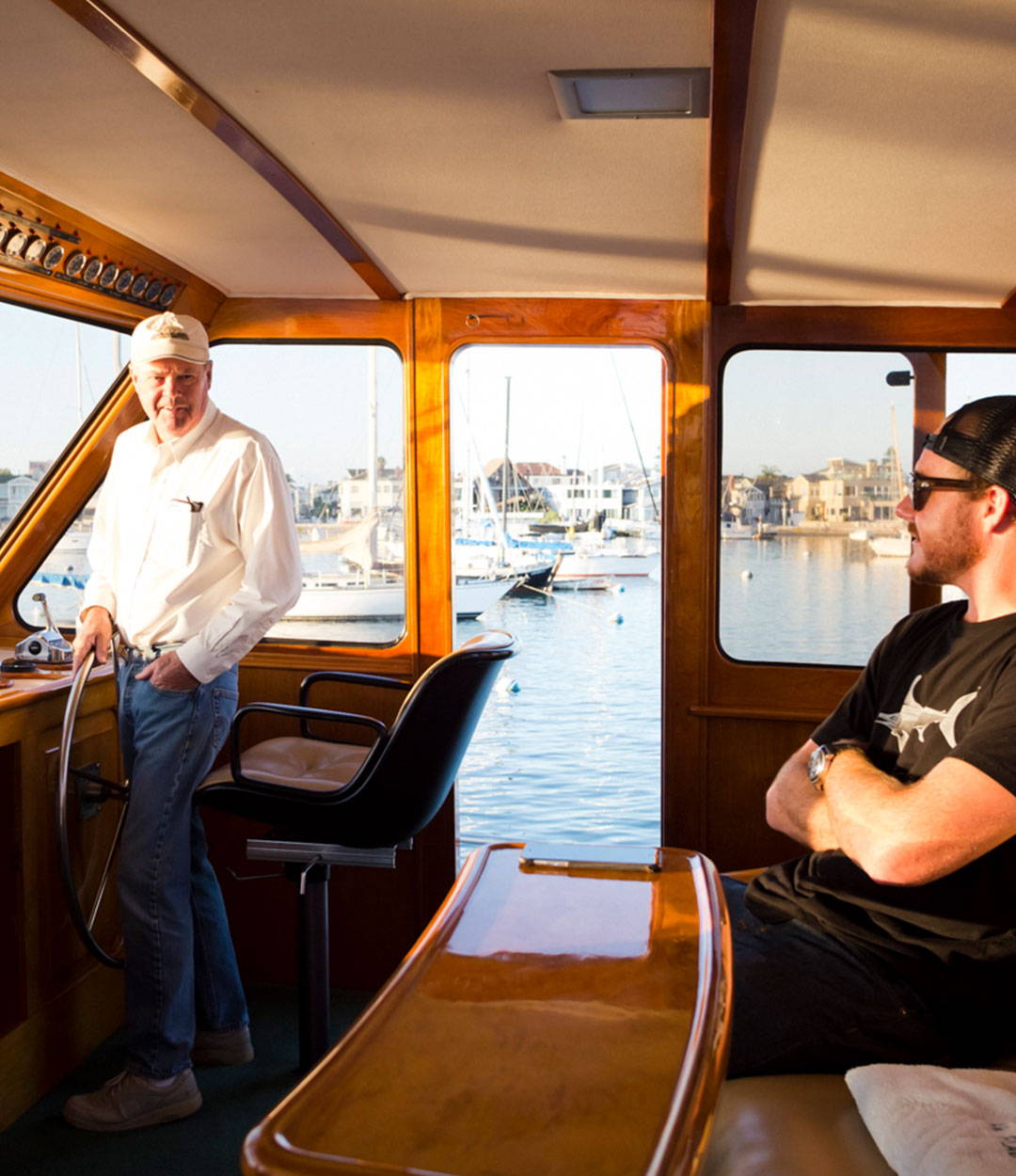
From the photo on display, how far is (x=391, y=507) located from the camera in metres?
3.98

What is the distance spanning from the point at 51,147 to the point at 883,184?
1.75 meters

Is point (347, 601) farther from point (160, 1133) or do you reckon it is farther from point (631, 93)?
point (631, 93)

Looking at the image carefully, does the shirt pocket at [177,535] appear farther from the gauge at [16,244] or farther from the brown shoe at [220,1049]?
the brown shoe at [220,1049]

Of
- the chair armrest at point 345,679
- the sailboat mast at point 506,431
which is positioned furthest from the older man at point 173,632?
the sailboat mast at point 506,431

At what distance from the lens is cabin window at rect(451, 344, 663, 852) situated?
34.2 feet

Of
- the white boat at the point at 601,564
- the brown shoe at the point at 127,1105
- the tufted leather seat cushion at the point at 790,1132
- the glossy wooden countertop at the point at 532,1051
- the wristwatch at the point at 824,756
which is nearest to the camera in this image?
the glossy wooden countertop at the point at 532,1051

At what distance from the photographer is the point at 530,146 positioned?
97.6 inches

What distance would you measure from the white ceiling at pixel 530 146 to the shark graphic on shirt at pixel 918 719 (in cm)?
103

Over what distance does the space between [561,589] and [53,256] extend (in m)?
30.0

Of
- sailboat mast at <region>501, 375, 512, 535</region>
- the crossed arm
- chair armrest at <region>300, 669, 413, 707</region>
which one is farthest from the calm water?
sailboat mast at <region>501, 375, 512, 535</region>

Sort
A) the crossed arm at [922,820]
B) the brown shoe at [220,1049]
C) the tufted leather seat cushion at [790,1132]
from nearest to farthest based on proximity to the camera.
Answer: the tufted leather seat cushion at [790,1132]
the crossed arm at [922,820]
the brown shoe at [220,1049]

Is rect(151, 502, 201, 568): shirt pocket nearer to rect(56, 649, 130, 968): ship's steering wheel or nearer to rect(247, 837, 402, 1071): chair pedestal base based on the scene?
rect(56, 649, 130, 968): ship's steering wheel

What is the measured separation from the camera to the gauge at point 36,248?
2955 millimetres

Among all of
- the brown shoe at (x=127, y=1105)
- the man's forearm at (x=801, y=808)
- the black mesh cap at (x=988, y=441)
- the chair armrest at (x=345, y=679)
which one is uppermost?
the black mesh cap at (x=988, y=441)
